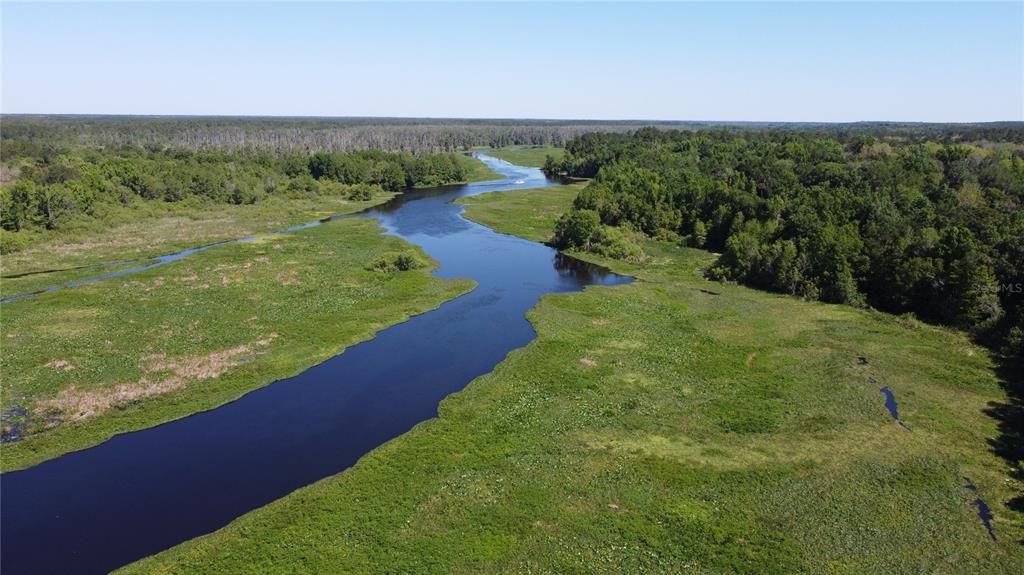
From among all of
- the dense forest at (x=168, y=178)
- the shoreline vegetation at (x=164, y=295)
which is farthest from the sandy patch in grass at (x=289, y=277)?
the dense forest at (x=168, y=178)

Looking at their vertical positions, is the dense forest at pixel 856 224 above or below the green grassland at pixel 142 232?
above

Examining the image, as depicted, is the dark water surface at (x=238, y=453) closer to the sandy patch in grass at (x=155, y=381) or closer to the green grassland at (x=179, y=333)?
the green grassland at (x=179, y=333)

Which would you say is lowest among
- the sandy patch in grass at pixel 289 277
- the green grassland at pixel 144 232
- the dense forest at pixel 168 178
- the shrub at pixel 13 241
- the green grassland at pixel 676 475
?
the green grassland at pixel 676 475

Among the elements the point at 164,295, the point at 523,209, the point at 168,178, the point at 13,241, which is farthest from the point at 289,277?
the point at 168,178

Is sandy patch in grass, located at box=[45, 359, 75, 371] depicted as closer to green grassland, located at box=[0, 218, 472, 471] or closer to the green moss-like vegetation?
green grassland, located at box=[0, 218, 472, 471]

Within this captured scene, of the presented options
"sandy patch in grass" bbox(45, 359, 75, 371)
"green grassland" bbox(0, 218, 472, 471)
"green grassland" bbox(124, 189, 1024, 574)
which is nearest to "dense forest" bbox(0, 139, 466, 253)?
"green grassland" bbox(0, 218, 472, 471)

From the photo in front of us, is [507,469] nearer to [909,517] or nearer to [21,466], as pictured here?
[909,517]

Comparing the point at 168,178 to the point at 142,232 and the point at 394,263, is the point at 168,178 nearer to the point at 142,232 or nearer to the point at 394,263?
the point at 142,232
